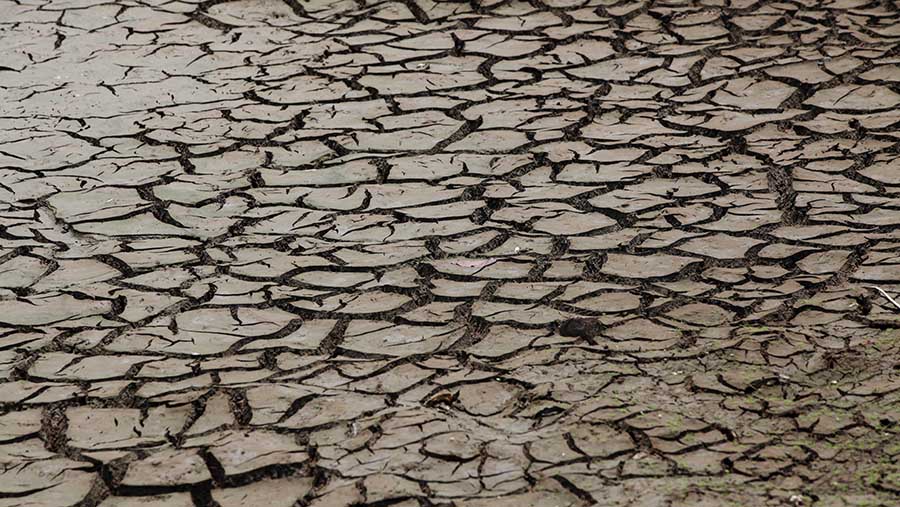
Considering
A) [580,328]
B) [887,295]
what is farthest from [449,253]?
[887,295]

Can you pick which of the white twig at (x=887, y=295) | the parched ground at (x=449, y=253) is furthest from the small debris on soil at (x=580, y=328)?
the white twig at (x=887, y=295)

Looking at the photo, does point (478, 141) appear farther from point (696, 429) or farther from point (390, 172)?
point (696, 429)

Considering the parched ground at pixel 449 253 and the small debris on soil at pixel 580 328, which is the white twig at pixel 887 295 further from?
the small debris on soil at pixel 580 328

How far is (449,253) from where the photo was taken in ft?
13.3

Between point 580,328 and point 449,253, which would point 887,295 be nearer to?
point 580,328

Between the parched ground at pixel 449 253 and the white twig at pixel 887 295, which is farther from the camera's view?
the white twig at pixel 887 295

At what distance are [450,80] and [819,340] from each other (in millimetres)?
2337

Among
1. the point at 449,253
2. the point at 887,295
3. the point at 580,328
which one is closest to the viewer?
the point at 580,328

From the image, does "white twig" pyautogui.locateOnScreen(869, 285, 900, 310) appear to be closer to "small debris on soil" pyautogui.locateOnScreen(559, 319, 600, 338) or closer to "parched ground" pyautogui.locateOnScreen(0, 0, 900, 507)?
"parched ground" pyautogui.locateOnScreen(0, 0, 900, 507)

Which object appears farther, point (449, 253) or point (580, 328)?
point (449, 253)

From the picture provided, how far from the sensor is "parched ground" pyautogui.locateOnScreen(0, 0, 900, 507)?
2986 millimetres

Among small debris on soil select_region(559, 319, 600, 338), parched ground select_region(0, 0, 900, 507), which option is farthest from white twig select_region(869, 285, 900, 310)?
small debris on soil select_region(559, 319, 600, 338)

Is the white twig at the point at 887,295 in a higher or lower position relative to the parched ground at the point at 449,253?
lower

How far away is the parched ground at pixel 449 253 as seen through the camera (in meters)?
2.99
